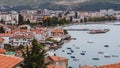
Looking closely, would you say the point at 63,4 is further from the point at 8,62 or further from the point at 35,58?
the point at 8,62

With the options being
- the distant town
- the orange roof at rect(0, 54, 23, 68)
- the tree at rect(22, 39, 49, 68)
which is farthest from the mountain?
the orange roof at rect(0, 54, 23, 68)

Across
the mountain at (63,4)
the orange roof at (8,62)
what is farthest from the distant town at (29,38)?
the mountain at (63,4)

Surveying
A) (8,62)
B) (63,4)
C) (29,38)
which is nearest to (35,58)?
(8,62)

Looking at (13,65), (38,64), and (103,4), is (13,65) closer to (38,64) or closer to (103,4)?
(38,64)

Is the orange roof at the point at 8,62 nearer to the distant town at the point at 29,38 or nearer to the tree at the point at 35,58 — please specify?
the distant town at the point at 29,38

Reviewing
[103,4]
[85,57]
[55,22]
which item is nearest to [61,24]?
[55,22]

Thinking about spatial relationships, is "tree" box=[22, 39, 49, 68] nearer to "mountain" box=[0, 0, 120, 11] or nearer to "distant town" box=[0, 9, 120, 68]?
"distant town" box=[0, 9, 120, 68]

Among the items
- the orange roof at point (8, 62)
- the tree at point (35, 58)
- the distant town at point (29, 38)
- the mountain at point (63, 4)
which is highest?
the orange roof at point (8, 62)

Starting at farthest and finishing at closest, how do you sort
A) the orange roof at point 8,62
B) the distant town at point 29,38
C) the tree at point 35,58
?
the tree at point 35,58 < the distant town at point 29,38 < the orange roof at point 8,62

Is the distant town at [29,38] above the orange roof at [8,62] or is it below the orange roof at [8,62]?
below
